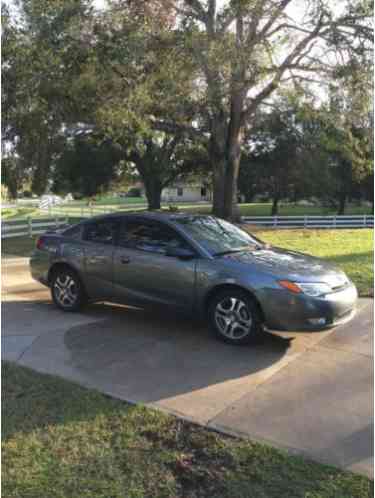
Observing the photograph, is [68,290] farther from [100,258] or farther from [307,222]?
[307,222]

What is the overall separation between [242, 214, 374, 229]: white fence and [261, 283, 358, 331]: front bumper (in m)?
20.5

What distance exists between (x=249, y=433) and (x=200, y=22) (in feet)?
46.0

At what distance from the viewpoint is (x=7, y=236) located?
56.3 ft

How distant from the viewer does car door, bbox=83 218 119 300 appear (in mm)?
6340

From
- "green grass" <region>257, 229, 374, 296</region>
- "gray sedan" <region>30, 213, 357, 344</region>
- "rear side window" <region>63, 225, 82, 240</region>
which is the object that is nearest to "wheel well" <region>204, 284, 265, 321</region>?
"gray sedan" <region>30, 213, 357, 344</region>

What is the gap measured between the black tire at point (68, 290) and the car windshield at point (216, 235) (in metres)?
1.76

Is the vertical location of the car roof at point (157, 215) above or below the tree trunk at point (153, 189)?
below

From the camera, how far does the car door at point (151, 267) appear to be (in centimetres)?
565

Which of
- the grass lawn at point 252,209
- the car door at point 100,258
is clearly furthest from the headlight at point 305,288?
the grass lawn at point 252,209

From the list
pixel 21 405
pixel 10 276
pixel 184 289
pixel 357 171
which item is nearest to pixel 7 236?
pixel 10 276

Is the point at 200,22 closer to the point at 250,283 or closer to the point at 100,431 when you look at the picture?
the point at 250,283

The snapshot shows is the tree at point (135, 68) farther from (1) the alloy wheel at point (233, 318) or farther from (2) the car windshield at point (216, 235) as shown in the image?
(1) the alloy wheel at point (233, 318)

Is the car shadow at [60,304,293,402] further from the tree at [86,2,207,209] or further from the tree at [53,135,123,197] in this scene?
the tree at [53,135,123,197]

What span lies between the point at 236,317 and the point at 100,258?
2.15 m
